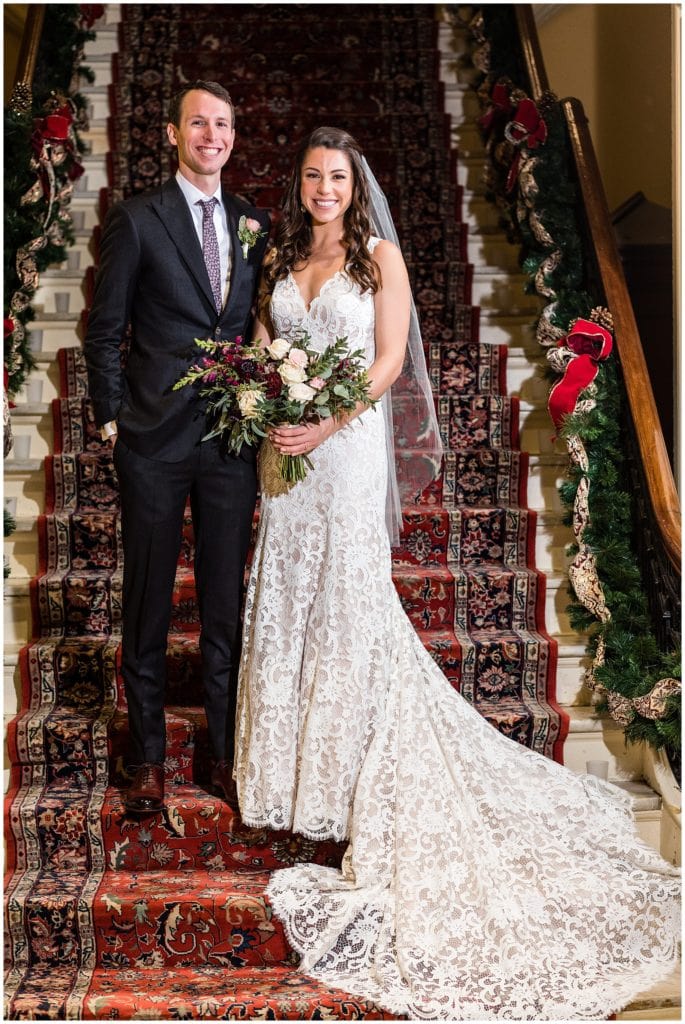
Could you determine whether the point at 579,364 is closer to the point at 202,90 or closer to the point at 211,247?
the point at 211,247

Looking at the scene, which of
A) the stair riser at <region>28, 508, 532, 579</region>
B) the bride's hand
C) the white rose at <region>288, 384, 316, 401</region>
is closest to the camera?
the white rose at <region>288, 384, 316, 401</region>

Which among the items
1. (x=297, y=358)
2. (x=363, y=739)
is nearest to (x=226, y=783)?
(x=363, y=739)

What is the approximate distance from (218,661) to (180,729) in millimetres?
422

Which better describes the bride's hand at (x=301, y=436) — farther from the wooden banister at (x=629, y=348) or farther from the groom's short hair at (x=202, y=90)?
the wooden banister at (x=629, y=348)

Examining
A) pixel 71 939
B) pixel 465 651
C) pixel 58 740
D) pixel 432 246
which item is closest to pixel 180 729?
pixel 58 740

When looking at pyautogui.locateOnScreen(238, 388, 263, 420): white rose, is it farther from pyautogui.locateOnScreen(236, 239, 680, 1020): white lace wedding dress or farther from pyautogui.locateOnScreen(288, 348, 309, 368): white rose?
pyautogui.locateOnScreen(236, 239, 680, 1020): white lace wedding dress

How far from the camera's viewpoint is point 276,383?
283 cm

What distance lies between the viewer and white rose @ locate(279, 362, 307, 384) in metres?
2.78

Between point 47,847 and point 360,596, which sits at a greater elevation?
point 360,596

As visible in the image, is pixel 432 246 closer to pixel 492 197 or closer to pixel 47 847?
pixel 492 197

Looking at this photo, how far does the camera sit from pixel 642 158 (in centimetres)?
581

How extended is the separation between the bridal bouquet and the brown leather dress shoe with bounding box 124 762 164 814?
1027mm

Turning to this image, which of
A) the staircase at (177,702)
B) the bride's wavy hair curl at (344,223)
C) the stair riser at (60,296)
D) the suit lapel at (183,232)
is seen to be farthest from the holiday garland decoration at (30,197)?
the bride's wavy hair curl at (344,223)

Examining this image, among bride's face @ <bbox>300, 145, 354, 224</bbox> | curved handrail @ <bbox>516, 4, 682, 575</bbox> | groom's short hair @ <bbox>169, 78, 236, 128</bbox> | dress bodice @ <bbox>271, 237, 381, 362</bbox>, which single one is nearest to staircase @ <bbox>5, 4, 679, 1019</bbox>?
curved handrail @ <bbox>516, 4, 682, 575</bbox>
